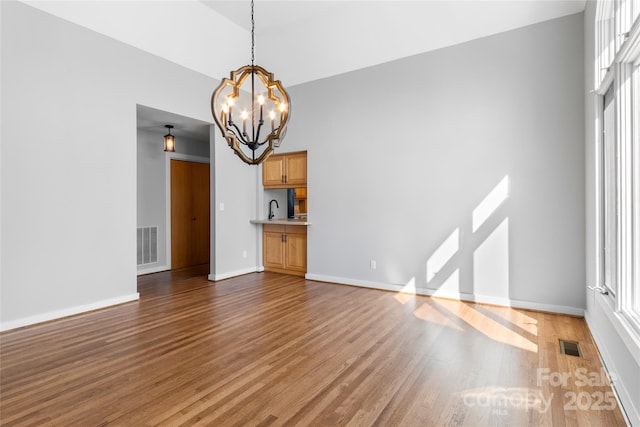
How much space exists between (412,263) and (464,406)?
2.71 m

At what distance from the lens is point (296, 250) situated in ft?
19.2

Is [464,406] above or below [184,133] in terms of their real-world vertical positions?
below

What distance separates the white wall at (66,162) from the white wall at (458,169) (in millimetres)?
2582

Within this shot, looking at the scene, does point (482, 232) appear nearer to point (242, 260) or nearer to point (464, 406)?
point (464, 406)

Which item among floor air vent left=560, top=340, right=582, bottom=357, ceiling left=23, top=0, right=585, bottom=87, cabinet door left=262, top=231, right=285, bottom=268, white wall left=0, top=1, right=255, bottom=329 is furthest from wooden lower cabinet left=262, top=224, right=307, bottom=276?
floor air vent left=560, top=340, right=582, bottom=357

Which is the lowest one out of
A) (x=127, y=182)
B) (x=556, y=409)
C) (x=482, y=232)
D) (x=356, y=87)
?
(x=556, y=409)

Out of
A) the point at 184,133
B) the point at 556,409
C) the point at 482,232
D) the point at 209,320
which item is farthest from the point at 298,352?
the point at 184,133

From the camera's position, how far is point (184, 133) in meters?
6.37

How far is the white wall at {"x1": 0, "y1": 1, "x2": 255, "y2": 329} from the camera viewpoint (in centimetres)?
326

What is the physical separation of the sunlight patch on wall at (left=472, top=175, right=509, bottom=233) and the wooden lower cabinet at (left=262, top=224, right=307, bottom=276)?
266cm

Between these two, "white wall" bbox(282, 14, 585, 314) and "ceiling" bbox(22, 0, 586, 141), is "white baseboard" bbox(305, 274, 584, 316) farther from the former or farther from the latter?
"ceiling" bbox(22, 0, 586, 141)

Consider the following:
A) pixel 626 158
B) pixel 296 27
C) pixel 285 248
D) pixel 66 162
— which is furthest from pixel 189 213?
pixel 626 158

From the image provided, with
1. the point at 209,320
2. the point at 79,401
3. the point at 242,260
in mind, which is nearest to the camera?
the point at 79,401

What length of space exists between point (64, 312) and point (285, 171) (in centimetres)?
361
